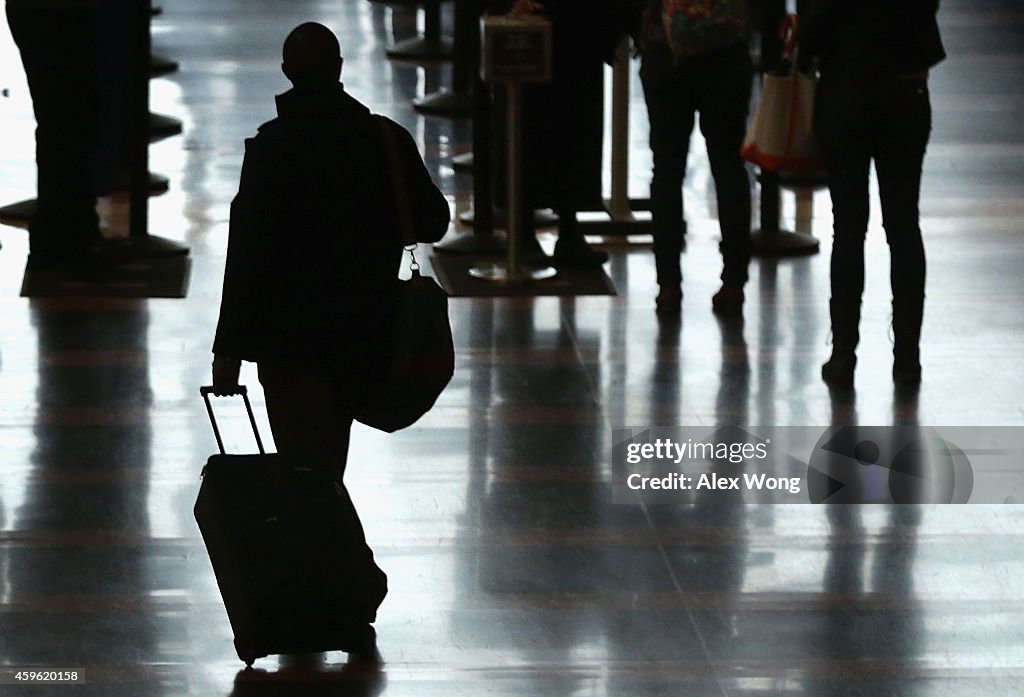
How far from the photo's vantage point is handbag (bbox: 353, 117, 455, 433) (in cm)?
516

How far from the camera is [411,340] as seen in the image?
5160 mm

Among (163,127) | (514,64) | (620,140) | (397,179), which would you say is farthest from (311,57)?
(163,127)

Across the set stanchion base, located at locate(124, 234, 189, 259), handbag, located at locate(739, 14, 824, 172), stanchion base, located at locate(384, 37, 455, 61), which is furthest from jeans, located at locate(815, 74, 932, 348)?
stanchion base, located at locate(384, 37, 455, 61)

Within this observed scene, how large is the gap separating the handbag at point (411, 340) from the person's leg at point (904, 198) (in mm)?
2620

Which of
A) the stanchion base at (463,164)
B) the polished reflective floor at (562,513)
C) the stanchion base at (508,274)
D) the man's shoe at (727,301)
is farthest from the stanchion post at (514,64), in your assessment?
the stanchion base at (463,164)

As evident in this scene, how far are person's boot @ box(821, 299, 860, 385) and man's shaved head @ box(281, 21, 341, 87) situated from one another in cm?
306

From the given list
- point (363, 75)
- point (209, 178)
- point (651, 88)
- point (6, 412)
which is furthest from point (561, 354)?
point (363, 75)

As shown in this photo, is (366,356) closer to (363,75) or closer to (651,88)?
(651,88)

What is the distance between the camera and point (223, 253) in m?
9.66

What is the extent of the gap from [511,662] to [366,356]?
0.86m

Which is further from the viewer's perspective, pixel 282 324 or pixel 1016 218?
pixel 1016 218

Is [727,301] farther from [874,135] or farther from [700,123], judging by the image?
[874,135]

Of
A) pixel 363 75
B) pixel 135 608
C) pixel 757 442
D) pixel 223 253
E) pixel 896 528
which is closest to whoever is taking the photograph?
pixel 135 608

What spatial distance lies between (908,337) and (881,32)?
1174mm
